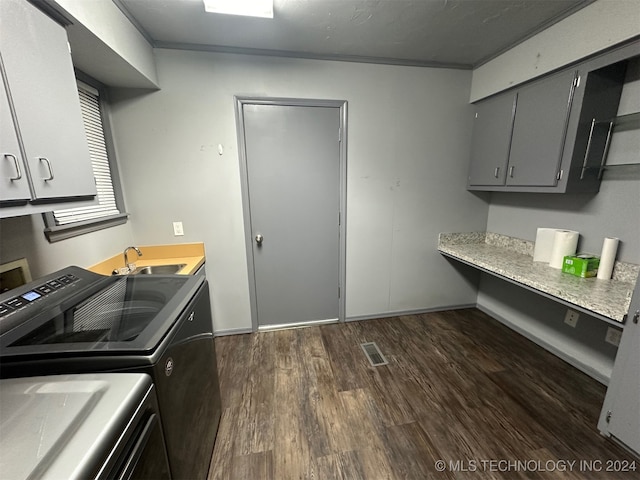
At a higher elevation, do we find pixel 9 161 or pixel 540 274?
pixel 9 161

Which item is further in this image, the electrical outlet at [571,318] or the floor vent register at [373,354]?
the floor vent register at [373,354]

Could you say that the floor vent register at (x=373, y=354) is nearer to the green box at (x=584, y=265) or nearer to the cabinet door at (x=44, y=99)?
the green box at (x=584, y=265)

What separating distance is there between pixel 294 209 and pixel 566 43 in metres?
2.24

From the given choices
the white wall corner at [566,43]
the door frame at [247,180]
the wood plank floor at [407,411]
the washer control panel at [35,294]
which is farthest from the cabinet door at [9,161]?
the white wall corner at [566,43]

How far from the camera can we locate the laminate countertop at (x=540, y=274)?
1399 millimetres

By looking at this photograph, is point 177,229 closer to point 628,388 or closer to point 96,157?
point 96,157

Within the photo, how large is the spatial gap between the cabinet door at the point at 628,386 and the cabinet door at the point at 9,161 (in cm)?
266

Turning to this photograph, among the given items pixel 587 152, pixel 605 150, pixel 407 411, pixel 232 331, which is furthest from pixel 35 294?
pixel 605 150

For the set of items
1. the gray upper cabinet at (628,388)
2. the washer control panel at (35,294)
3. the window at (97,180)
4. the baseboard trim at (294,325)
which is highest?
the window at (97,180)

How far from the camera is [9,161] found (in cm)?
85

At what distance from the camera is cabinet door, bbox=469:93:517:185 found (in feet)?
7.04

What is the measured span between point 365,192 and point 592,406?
220 centimetres

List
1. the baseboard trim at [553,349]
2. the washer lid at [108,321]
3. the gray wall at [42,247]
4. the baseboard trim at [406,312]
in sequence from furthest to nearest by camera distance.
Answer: the baseboard trim at [406,312], the baseboard trim at [553,349], the gray wall at [42,247], the washer lid at [108,321]

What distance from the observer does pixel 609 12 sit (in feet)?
4.76
